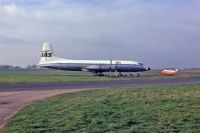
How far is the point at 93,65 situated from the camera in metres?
85.8

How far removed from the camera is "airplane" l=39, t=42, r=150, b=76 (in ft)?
276

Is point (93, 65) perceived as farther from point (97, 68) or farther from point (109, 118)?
point (109, 118)

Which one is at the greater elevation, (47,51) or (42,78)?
(47,51)

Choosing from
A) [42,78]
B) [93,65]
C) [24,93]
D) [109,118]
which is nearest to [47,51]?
[93,65]

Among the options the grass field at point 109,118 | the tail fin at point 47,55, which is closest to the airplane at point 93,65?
the tail fin at point 47,55

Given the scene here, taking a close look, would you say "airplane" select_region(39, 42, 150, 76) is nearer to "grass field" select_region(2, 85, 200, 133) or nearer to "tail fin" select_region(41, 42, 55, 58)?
"tail fin" select_region(41, 42, 55, 58)

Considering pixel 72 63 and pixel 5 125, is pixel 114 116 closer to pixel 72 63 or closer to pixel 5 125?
pixel 5 125

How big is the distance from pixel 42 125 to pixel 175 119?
4865 millimetres

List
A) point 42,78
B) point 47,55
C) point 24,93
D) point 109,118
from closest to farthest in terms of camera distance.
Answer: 1. point 109,118
2. point 24,93
3. point 42,78
4. point 47,55

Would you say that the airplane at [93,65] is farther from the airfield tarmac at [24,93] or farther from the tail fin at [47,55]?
the airfield tarmac at [24,93]

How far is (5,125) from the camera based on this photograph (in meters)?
14.3

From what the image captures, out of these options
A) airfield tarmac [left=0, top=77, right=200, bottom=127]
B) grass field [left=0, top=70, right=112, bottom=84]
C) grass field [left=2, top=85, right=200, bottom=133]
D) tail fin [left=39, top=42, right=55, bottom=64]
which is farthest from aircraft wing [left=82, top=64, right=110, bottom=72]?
grass field [left=2, top=85, right=200, bottom=133]

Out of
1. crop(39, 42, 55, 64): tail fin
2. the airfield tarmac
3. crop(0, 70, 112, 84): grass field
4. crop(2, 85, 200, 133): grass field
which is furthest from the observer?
crop(39, 42, 55, 64): tail fin

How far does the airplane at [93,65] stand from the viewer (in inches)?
3310
